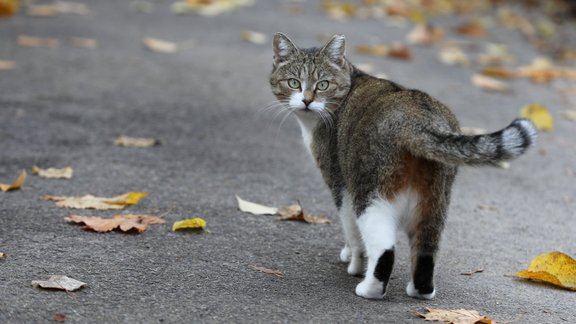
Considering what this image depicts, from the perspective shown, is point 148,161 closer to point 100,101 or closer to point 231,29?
point 100,101

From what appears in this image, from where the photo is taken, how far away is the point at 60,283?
11.9 feet

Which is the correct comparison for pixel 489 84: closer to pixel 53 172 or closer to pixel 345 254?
pixel 345 254

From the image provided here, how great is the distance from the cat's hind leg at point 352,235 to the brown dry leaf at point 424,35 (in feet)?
22.9

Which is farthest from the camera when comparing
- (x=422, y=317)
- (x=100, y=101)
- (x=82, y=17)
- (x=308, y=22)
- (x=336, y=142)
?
(x=308, y=22)

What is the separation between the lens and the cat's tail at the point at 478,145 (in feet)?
10.9

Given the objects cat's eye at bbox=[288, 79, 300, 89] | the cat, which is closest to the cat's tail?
the cat

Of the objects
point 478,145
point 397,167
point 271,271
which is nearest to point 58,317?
point 271,271

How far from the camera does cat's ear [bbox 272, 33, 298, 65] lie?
15.5 ft

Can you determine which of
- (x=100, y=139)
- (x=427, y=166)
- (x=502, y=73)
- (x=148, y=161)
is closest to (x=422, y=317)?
(x=427, y=166)

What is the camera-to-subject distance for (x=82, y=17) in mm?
10578

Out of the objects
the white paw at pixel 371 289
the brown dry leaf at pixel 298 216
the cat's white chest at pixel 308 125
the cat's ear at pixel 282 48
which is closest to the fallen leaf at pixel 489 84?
the brown dry leaf at pixel 298 216

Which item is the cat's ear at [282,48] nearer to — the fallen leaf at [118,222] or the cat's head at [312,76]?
the cat's head at [312,76]

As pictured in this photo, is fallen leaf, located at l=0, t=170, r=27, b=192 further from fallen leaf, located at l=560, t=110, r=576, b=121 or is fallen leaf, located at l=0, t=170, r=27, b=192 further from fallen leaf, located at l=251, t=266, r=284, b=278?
fallen leaf, located at l=560, t=110, r=576, b=121

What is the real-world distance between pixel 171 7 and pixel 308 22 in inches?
77.0
